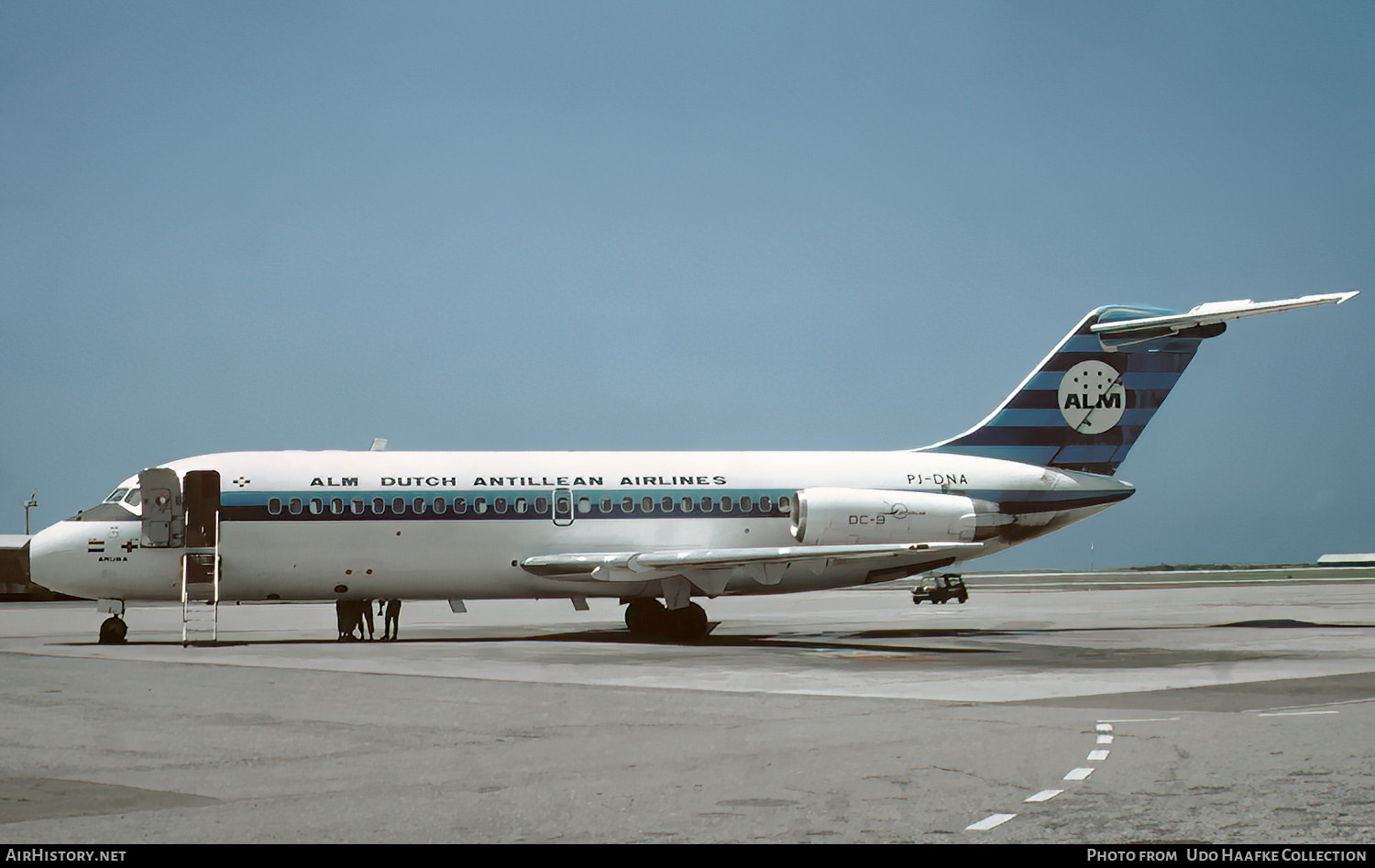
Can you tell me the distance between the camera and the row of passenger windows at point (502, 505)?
89.5 feet

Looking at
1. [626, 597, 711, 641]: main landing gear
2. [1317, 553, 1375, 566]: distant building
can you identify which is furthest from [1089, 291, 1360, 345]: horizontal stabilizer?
[1317, 553, 1375, 566]: distant building

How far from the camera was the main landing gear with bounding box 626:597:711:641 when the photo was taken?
28328 millimetres

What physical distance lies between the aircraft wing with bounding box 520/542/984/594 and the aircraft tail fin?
4.00 m

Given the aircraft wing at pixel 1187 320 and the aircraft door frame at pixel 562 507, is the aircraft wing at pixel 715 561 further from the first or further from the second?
the aircraft wing at pixel 1187 320

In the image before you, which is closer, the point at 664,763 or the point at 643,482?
the point at 664,763

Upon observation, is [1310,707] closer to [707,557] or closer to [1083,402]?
[707,557]

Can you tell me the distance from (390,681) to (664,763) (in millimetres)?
7974

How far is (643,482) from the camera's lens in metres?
29.0

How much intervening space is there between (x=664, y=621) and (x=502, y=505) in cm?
442

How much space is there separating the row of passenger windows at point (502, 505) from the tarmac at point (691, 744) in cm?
393

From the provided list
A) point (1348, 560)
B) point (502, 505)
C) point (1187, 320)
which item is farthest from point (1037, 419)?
point (1348, 560)

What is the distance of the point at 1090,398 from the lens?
3186 centimetres
